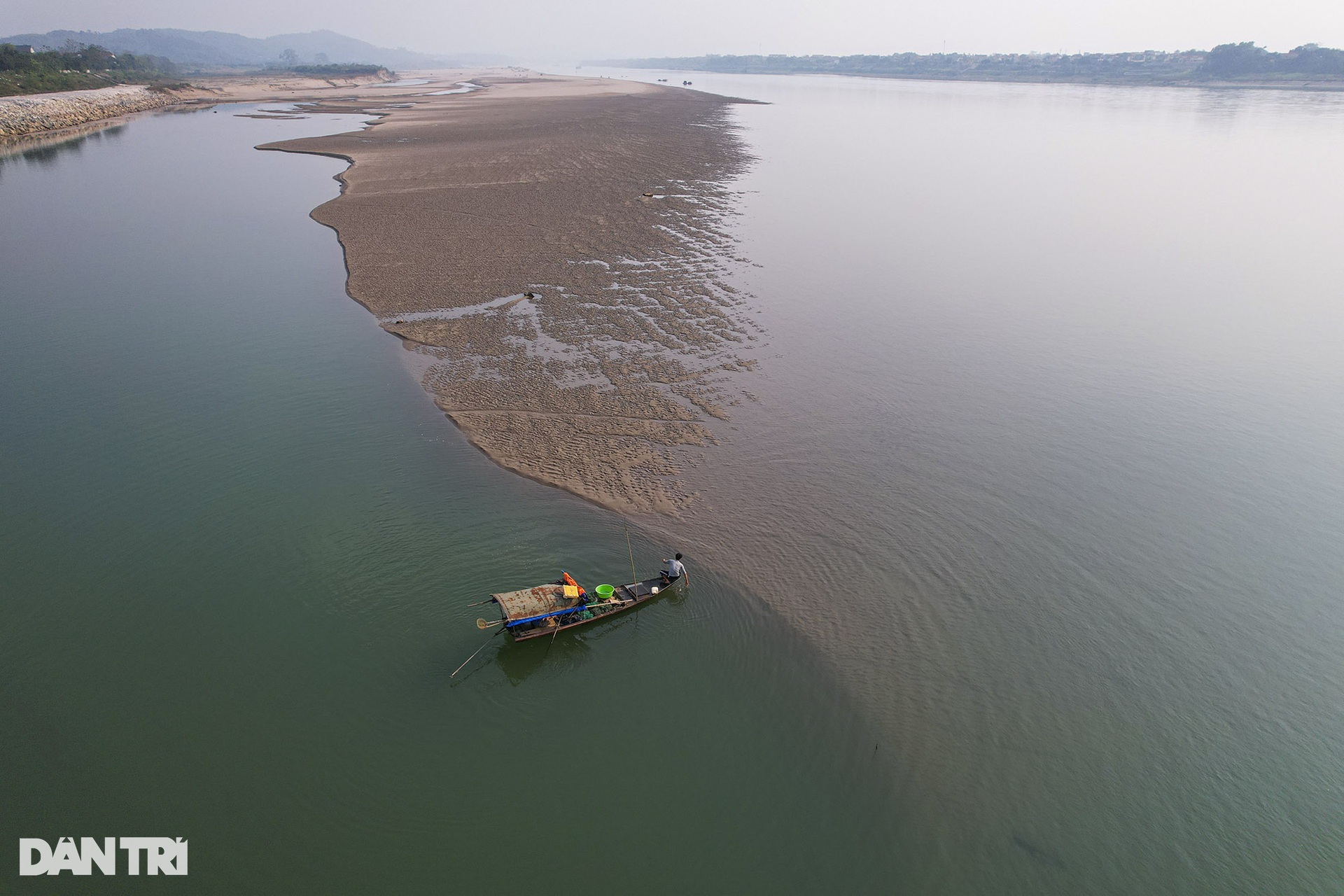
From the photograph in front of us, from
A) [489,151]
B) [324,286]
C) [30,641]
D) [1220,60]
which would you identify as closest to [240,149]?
[489,151]

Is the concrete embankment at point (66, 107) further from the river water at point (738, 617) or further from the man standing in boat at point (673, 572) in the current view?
the man standing in boat at point (673, 572)

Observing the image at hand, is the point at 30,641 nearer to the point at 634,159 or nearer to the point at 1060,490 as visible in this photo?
the point at 1060,490

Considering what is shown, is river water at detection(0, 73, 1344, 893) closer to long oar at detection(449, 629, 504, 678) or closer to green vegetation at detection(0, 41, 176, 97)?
long oar at detection(449, 629, 504, 678)

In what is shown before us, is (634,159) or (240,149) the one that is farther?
(240,149)

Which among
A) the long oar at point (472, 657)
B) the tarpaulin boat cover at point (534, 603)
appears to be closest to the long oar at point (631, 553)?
the tarpaulin boat cover at point (534, 603)

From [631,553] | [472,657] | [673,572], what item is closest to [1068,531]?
[673,572]

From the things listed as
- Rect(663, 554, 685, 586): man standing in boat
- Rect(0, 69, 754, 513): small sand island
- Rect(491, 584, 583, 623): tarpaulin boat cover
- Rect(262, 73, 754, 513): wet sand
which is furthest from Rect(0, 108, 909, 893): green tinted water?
Rect(262, 73, 754, 513): wet sand
